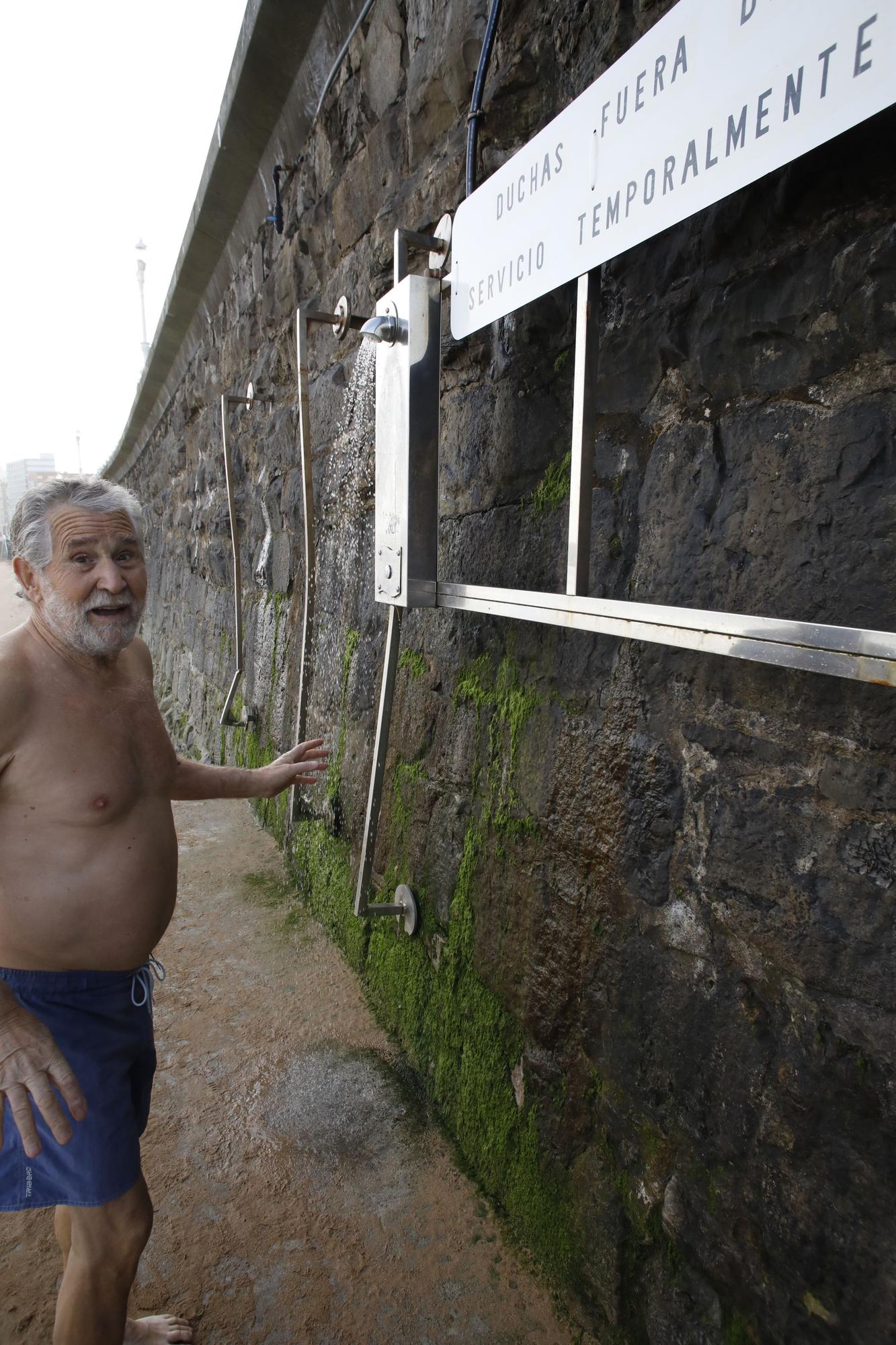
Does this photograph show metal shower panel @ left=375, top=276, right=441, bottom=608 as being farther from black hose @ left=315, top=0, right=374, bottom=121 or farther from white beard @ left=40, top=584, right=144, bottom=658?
black hose @ left=315, top=0, right=374, bottom=121

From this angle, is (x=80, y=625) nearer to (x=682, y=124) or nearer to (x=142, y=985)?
(x=142, y=985)

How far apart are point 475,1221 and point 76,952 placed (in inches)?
42.9

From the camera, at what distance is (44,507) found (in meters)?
1.53

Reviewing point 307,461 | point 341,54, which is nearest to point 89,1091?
point 307,461

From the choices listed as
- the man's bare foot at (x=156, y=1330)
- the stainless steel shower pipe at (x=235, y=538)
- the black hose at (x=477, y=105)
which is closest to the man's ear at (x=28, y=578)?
the black hose at (x=477, y=105)

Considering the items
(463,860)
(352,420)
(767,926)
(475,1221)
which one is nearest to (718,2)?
(767,926)

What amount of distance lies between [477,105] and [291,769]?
161 centimetres

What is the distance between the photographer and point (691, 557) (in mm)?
1212

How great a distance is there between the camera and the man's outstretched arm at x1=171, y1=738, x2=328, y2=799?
1.81 m

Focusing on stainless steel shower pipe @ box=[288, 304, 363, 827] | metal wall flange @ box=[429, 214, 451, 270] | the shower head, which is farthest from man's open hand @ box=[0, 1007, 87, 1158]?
metal wall flange @ box=[429, 214, 451, 270]

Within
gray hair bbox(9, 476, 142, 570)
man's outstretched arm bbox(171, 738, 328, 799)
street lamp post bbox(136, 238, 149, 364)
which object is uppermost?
street lamp post bbox(136, 238, 149, 364)

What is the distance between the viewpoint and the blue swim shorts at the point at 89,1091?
4.33 ft

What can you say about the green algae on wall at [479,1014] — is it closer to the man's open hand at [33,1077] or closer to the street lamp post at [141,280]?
the man's open hand at [33,1077]

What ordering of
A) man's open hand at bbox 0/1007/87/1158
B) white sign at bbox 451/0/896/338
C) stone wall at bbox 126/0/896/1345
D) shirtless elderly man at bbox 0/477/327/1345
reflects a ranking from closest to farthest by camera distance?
1. white sign at bbox 451/0/896/338
2. stone wall at bbox 126/0/896/1345
3. man's open hand at bbox 0/1007/87/1158
4. shirtless elderly man at bbox 0/477/327/1345
